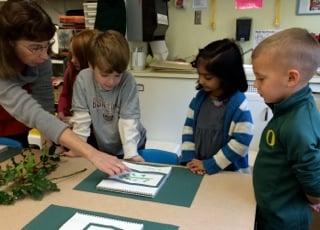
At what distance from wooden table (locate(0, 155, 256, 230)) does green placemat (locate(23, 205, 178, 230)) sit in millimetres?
17

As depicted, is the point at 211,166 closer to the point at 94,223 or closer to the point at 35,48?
the point at 94,223

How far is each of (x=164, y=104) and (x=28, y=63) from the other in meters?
1.37

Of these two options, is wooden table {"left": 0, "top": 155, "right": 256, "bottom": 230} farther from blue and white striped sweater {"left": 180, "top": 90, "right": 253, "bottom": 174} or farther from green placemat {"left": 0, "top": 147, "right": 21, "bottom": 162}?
green placemat {"left": 0, "top": 147, "right": 21, "bottom": 162}

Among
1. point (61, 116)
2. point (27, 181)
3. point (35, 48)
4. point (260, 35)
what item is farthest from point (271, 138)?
point (260, 35)

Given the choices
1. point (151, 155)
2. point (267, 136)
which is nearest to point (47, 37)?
point (151, 155)

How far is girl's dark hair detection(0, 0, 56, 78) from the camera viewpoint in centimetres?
117

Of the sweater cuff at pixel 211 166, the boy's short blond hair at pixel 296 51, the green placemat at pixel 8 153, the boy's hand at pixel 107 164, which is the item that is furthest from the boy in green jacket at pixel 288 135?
the green placemat at pixel 8 153

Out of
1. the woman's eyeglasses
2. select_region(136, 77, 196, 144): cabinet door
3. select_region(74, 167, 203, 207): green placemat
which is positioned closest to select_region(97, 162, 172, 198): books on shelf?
select_region(74, 167, 203, 207): green placemat

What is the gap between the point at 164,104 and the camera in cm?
257

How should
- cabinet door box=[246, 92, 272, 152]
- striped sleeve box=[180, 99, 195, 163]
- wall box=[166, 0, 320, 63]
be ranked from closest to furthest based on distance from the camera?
striped sleeve box=[180, 99, 195, 163] < cabinet door box=[246, 92, 272, 152] < wall box=[166, 0, 320, 63]

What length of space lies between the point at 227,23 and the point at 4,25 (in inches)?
77.6

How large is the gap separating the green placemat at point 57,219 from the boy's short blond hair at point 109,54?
555 mm

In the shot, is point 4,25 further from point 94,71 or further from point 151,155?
point 151,155

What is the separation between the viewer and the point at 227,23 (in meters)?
2.75
